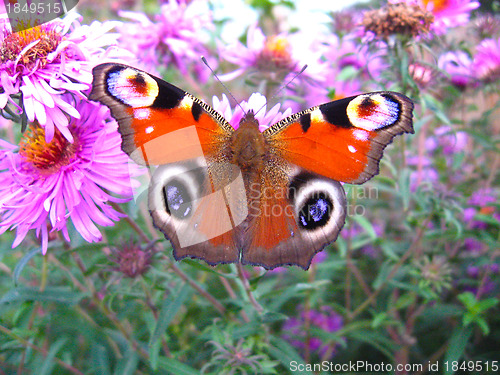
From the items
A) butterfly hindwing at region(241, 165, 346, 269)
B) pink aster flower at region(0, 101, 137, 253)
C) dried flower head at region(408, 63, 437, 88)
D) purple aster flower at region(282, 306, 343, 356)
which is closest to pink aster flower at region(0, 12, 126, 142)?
pink aster flower at region(0, 101, 137, 253)

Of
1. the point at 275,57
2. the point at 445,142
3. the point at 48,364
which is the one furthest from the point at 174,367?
the point at 445,142

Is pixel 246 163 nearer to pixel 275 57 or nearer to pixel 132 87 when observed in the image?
pixel 132 87

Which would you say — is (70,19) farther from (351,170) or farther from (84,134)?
(351,170)

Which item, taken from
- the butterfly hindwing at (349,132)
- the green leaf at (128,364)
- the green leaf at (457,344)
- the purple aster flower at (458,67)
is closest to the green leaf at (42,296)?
the green leaf at (128,364)

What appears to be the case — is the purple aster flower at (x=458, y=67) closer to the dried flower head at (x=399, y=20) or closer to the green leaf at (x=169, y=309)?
the dried flower head at (x=399, y=20)

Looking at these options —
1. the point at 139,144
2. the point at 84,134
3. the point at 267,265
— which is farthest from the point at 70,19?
the point at 267,265

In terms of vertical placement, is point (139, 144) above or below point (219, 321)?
above

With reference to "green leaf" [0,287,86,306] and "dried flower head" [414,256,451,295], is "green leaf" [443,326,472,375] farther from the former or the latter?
"green leaf" [0,287,86,306]
